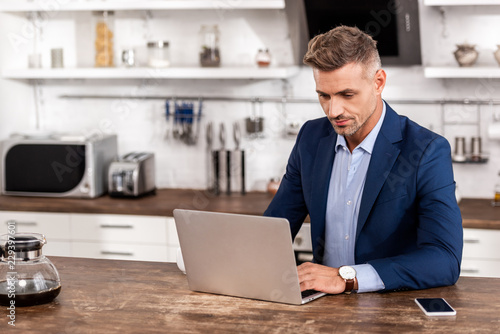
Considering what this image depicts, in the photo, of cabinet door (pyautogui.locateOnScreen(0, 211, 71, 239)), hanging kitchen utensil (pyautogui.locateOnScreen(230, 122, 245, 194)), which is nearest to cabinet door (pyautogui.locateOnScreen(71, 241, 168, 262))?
cabinet door (pyautogui.locateOnScreen(0, 211, 71, 239))

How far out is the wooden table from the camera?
1548mm

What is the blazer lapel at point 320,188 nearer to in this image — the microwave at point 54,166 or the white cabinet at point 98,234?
the white cabinet at point 98,234

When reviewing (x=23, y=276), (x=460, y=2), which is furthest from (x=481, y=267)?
(x=23, y=276)

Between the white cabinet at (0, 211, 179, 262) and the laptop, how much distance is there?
176 centimetres

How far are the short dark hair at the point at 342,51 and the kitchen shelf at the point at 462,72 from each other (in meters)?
1.64

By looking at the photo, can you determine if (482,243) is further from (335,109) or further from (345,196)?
(335,109)

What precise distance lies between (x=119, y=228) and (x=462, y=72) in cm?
213

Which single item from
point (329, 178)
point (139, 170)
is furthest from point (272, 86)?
point (329, 178)

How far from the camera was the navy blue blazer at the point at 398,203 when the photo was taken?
1803 millimetres

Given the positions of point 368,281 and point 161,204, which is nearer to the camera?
point 368,281

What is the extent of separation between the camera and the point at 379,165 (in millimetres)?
2014

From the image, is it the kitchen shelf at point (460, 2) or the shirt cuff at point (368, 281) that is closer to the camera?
the shirt cuff at point (368, 281)

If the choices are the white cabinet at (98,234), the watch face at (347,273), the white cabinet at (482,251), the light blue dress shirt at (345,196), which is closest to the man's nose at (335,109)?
the light blue dress shirt at (345,196)

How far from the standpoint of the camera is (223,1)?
12.4ft
